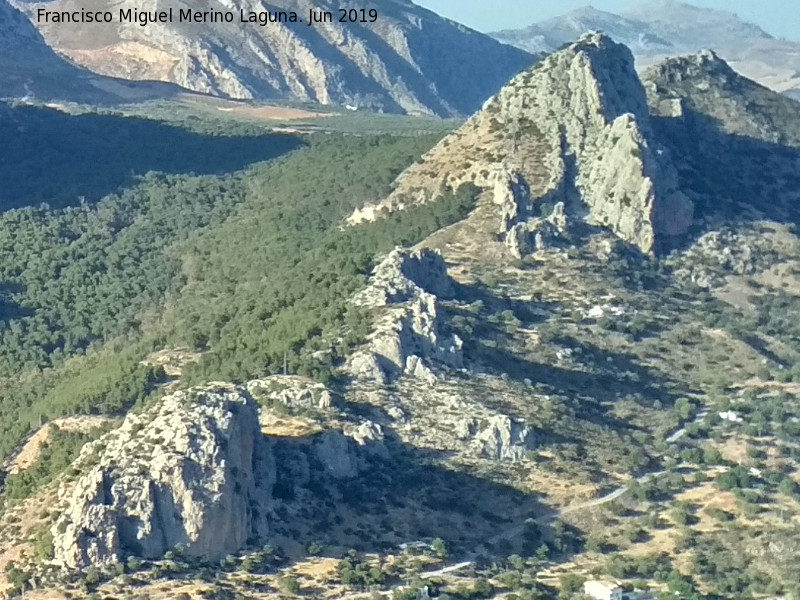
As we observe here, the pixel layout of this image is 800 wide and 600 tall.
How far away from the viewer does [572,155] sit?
408 ft

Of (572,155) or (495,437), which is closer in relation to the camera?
Answer: (495,437)

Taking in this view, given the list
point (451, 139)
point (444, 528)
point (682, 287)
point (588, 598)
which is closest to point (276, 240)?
point (451, 139)

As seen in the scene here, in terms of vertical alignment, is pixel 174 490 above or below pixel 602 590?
above

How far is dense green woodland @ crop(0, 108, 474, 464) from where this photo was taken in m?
95.4

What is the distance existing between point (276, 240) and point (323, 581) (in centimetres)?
5803

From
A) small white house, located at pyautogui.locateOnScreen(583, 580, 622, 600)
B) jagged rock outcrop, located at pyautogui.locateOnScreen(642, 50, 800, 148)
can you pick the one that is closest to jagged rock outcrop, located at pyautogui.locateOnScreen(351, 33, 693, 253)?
jagged rock outcrop, located at pyautogui.locateOnScreen(642, 50, 800, 148)

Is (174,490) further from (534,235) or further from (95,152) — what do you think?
(95,152)

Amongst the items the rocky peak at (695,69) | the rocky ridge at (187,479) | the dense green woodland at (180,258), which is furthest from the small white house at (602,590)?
the rocky peak at (695,69)

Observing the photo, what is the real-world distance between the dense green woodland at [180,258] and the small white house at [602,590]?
742 inches

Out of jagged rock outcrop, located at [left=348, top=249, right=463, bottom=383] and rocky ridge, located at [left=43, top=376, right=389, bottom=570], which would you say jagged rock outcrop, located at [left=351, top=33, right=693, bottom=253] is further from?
rocky ridge, located at [left=43, top=376, right=389, bottom=570]

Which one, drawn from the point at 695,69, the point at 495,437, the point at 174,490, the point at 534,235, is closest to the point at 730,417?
the point at 495,437

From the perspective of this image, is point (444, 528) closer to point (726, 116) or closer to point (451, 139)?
point (451, 139)

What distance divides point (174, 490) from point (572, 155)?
2310 inches

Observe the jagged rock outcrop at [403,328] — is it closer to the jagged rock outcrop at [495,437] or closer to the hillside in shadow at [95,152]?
the jagged rock outcrop at [495,437]
